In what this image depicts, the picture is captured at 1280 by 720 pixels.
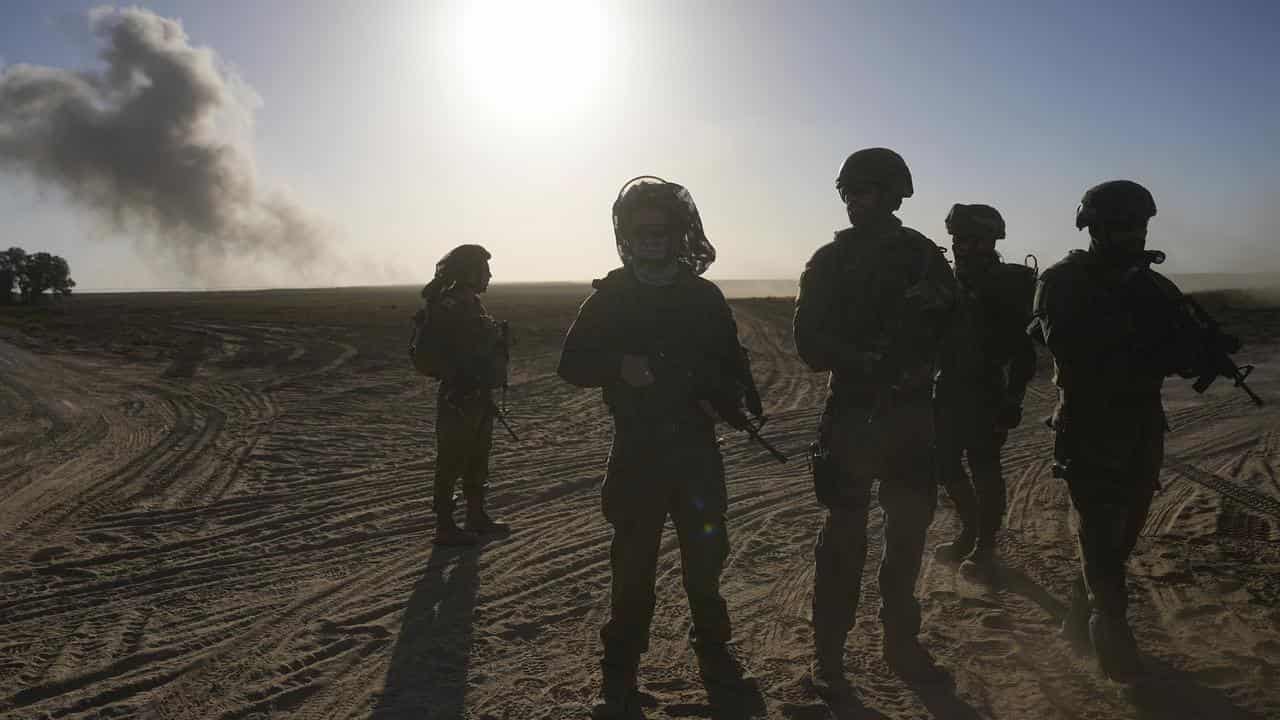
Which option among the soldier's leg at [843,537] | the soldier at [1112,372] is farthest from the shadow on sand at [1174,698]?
the soldier's leg at [843,537]

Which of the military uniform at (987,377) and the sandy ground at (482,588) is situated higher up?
the military uniform at (987,377)

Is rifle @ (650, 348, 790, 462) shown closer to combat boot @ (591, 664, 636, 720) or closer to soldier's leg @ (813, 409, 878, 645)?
soldier's leg @ (813, 409, 878, 645)

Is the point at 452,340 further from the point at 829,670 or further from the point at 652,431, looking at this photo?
the point at 829,670

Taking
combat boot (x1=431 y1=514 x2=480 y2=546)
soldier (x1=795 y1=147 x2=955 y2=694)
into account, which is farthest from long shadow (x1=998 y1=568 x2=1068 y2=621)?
combat boot (x1=431 y1=514 x2=480 y2=546)

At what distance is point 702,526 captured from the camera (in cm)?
361

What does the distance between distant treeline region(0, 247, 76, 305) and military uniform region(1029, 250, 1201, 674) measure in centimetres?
6566

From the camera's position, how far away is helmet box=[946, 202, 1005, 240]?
5.21 meters

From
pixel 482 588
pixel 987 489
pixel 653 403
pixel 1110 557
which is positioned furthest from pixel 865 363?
pixel 482 588

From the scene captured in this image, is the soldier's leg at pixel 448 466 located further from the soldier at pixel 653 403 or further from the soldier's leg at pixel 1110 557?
the soldier's leg at pixel 1110 557

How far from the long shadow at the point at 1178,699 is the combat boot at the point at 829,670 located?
128cm

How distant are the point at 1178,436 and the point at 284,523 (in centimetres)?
1028

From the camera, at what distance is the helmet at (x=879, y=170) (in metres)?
3.69

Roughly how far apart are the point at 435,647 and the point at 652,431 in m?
1.95

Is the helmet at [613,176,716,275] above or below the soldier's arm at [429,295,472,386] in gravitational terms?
above
